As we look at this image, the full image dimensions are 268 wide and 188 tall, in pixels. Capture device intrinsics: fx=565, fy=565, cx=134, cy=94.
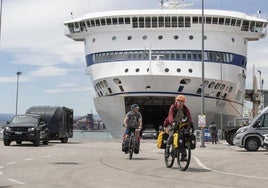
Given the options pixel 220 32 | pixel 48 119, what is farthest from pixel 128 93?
pixel 48 119

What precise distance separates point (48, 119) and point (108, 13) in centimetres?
1955

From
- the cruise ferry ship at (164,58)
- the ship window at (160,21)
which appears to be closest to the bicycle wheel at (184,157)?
the cruise ferry ship at (164,58)

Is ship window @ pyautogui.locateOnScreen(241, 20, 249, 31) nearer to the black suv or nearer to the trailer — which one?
the trailer

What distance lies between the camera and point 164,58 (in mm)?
45375

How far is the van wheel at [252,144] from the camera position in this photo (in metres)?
21.9

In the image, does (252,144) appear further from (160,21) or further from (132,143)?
(160,21)

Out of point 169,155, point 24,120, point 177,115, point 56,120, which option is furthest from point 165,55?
point 177,115

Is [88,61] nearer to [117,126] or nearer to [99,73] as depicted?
[99,73]

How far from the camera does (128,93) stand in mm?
45906

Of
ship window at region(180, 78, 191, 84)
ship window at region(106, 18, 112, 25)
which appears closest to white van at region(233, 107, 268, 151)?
ship window at region(180, 78, 191, 84)

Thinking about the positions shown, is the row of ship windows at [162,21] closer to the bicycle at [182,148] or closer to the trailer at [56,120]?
the trailer at [56,120]

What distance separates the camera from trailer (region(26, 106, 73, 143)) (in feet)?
98.7

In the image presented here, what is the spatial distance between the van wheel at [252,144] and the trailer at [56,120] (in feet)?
37.7

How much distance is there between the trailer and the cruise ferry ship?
43.0ft
